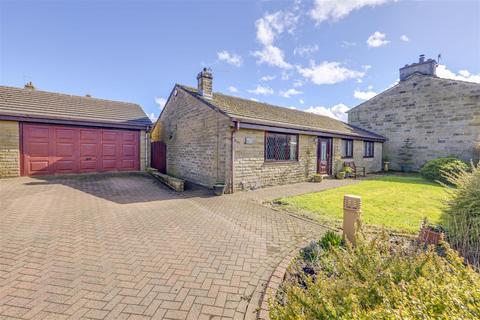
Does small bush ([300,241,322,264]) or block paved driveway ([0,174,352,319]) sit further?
small bush ([300,241,322,264])

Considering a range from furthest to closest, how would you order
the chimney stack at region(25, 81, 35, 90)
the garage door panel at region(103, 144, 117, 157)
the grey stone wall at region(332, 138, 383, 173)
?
the grey stone wall at region(332, 138, 383, 173) → the chimney stack at region(25, 81, 35, 90) → the garage door panel at region(103, 144, 117, 157)

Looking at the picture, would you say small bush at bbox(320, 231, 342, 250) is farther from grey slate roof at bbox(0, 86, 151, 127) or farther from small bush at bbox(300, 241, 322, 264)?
grey slate roof at bbox(0, 86, 151, 127)

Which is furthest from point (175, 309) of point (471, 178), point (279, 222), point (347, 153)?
point (347, 153)

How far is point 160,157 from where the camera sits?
47.0ft

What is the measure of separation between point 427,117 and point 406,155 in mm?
3202

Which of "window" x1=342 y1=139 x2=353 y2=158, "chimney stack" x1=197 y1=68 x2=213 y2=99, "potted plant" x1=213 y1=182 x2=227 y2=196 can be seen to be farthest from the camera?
"window" x1=342 y1=139 x2=353 y2=158

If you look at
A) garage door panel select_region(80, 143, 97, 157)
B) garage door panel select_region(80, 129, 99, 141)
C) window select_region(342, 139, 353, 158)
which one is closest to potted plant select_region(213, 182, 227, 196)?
garage door panel select_region(80, 143, 97, 157)

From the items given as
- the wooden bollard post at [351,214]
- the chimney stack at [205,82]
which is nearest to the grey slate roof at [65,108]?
the chimney stack at [205,82]

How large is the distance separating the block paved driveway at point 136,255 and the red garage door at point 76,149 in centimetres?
371

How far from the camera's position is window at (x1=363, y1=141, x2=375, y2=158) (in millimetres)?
16684

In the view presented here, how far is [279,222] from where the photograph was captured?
220 inches

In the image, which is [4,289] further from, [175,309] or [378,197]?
[378,197]

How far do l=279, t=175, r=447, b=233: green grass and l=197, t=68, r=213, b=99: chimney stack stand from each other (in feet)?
21.9

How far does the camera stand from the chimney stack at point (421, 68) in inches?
647
